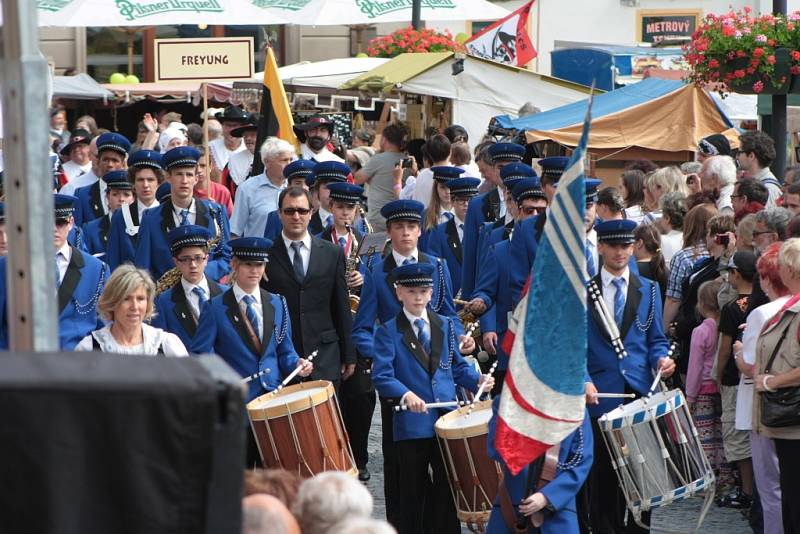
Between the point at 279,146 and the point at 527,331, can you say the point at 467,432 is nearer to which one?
the point at 527,331

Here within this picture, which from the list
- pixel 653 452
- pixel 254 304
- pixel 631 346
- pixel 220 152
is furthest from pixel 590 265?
pixel 220 152

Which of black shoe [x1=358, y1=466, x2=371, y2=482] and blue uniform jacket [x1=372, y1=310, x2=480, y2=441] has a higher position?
blue uniform jacket [x1=372, y1=310, x2=480, y2=441]

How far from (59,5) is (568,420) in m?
15.0

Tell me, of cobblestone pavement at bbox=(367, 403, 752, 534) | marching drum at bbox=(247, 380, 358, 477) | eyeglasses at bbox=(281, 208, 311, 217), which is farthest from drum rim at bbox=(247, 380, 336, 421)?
eyeglasses at bbox=(281, 208, 311, 217)

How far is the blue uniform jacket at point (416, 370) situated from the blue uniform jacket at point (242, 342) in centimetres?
60

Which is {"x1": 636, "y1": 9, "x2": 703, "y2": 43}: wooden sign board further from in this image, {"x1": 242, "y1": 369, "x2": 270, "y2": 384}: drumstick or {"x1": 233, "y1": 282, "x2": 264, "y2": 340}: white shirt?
{"x1": 242, "y1": 369, "x2": 270, "y2": 384}: drumstick

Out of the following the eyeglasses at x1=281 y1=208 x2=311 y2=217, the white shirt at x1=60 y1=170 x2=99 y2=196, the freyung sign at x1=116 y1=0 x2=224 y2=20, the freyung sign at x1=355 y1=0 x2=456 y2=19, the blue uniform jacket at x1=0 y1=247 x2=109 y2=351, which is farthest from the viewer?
the freyung sign at x1=355 y1=0 x2=456 y2=19

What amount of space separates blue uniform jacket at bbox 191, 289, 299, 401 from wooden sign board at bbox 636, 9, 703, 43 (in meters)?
31.2

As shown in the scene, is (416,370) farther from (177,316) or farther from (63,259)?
(63,259)

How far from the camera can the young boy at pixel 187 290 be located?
337 inches

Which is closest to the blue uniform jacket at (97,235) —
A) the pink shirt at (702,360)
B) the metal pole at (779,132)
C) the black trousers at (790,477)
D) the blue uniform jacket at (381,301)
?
the blue uniform jacket at (381,301)

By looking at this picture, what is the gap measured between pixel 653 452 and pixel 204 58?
842cm

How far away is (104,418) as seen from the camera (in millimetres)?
2682

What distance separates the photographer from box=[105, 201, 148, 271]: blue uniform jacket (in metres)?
10.4
